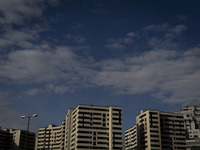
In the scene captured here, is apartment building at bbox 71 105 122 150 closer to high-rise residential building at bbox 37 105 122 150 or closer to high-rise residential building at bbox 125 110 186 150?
high-rise residential building at bbox 37 105 122 150

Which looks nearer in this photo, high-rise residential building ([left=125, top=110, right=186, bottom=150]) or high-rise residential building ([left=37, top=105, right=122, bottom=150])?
high-rise residential building ([left=37, top=105, right=122, bottom=150])

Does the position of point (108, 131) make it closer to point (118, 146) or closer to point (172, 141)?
point (118, 146)

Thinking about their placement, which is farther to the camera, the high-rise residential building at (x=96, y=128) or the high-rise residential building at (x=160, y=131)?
the high-rise residential building at (x=160, y=131)

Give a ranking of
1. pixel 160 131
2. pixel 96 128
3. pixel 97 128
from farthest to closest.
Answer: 1. pixel 160 131
2. pixel 97 128
3. pixel 96 128

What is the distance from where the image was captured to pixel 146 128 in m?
166

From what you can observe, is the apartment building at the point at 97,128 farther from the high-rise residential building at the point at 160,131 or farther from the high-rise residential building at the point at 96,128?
the high-rise residential building at the point at 160,131

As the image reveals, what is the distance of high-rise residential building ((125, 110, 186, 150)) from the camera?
159750 mm

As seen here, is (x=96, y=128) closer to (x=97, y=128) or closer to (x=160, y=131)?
(x=97, y=128)

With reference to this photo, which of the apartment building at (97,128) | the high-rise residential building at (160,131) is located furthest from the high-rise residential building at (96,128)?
the high-rise residential building at (160,131)

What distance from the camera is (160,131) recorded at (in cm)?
16288

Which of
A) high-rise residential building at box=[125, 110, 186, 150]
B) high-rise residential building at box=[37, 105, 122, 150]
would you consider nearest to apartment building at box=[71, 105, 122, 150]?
high-rise residential building at box=[37, 105, 122, 150]

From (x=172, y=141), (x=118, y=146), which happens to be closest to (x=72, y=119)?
(x=118, y=146)

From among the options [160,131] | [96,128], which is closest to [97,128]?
[96,128]

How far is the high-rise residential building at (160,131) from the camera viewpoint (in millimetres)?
159750
